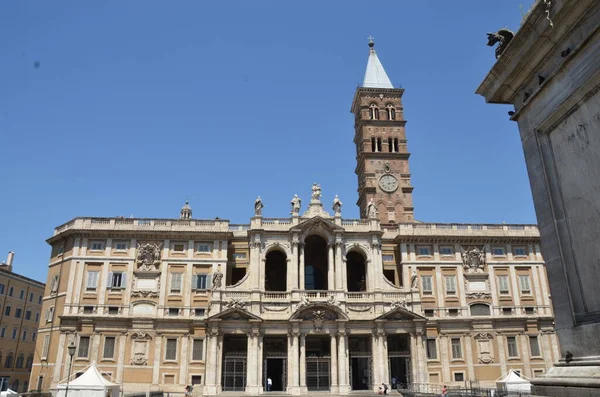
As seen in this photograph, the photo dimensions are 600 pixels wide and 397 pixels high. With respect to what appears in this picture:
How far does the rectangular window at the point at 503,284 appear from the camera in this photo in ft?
160

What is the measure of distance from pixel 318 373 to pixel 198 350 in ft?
35.8

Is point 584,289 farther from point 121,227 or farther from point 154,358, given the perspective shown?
point 121,227

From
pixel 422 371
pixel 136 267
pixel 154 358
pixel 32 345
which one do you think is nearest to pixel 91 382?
pixel 154 358

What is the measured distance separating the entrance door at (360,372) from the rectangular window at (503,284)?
15164 mm

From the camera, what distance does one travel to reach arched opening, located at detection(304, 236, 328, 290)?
49.9 metres

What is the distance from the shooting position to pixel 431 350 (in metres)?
46.2

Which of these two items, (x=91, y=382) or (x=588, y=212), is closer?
(x=588, y=212)

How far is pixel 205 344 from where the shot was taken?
1754 inches

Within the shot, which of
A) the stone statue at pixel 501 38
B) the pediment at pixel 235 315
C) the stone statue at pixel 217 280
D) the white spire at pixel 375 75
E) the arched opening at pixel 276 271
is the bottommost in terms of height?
the pediment at pixel 235 315

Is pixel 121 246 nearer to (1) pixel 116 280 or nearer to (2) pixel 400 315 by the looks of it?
(1) pixel 116 280

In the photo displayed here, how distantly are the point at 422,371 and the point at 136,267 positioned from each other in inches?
1088

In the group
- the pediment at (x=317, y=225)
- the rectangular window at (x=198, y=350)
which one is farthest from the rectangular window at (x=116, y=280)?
the pediment at (x=317, y=225)

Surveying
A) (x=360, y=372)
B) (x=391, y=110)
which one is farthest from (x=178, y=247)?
(x=391, y=110)

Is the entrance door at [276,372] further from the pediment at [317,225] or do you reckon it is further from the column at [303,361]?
the pediment at [317,225]
